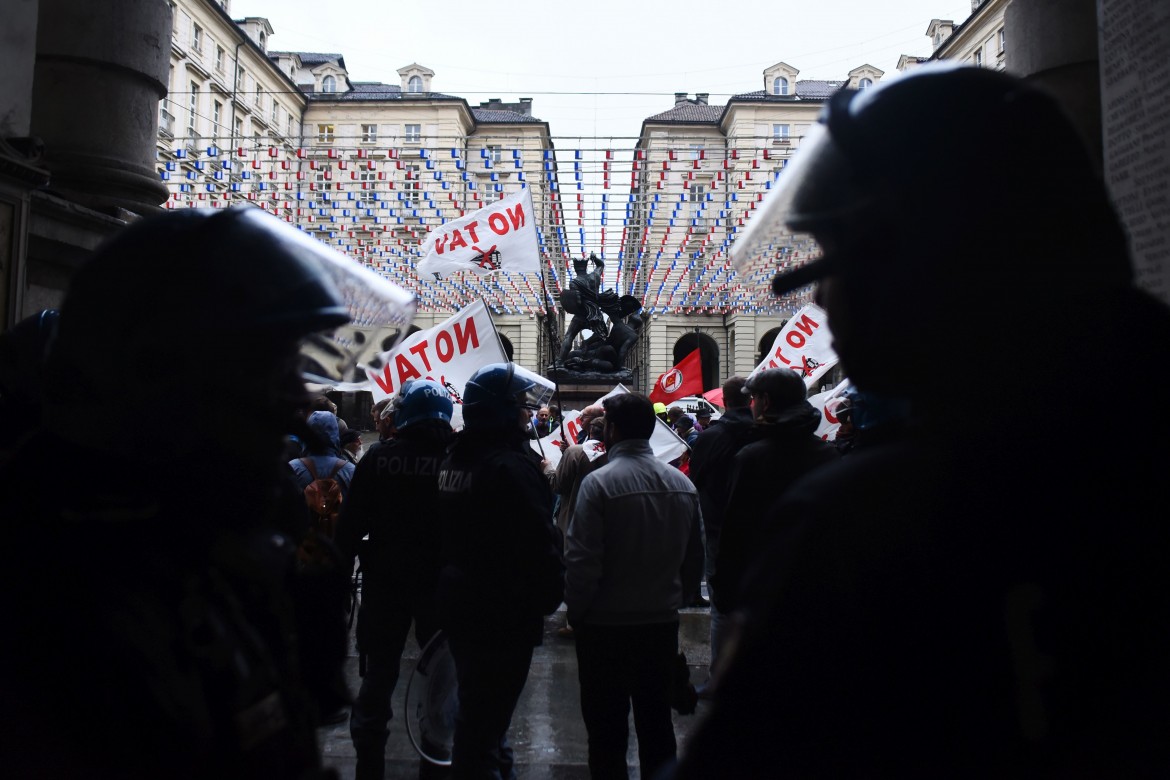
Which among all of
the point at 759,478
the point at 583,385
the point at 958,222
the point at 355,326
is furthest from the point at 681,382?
the point at 958,222

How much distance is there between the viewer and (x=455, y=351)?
20.7ft

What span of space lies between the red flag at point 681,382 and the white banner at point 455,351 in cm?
502

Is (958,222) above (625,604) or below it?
above

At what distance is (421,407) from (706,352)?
4287cm

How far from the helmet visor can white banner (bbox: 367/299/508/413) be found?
14.9 feet

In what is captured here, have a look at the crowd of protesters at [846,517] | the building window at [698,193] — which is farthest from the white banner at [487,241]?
the building window at [698,193]

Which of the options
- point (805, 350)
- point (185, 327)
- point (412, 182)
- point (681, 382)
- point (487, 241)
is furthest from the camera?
point (412, 182)

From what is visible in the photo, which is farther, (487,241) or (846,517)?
(487,241)

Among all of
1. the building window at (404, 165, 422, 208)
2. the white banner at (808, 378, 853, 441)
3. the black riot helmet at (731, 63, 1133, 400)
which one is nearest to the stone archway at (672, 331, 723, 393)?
the building window at (404, 165, 422, 208)

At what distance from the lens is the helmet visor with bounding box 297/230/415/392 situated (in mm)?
1315

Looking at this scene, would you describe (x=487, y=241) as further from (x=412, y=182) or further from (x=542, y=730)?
(x=412, y=182)

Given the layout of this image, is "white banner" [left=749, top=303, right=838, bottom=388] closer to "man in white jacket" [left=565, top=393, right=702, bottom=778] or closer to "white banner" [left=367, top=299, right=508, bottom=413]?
"white banner" [left=367, top=299, right=508, bottom=413]

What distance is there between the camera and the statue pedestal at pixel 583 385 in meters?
14.1

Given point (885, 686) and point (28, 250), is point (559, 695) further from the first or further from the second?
point (885, 686)
